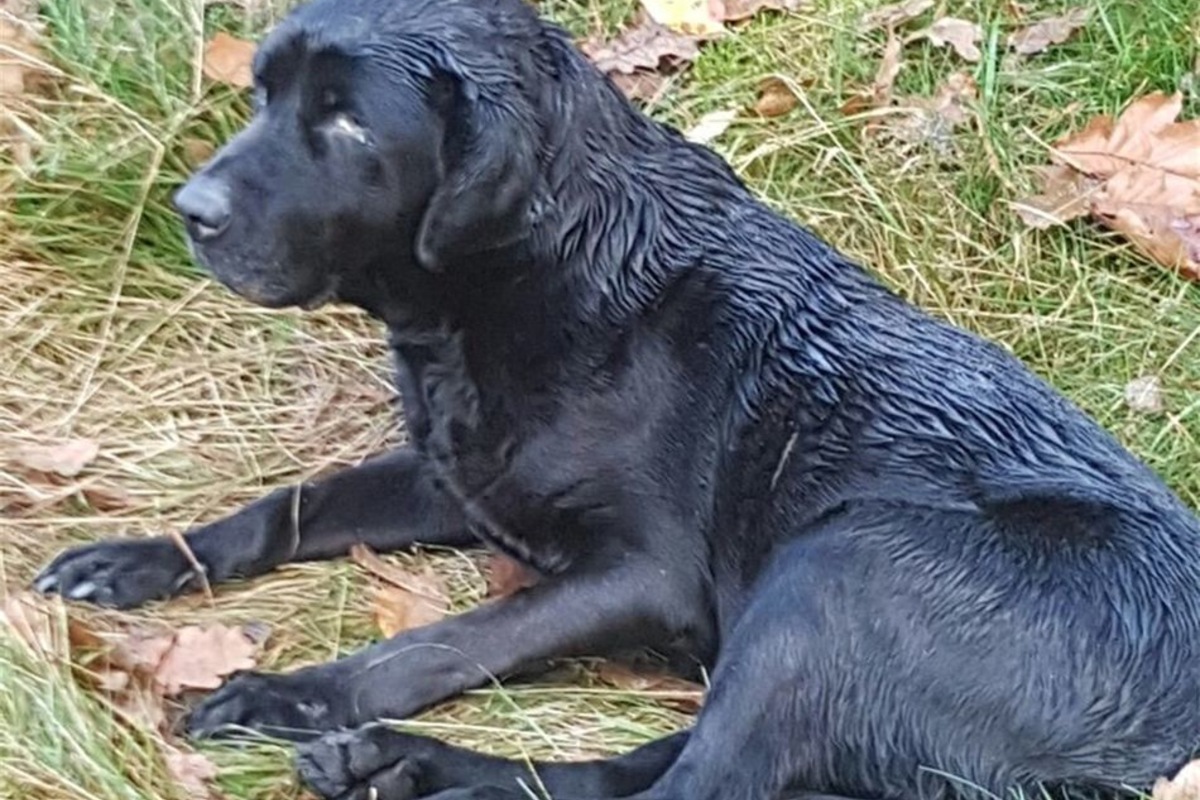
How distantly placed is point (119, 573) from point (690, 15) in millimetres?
2226

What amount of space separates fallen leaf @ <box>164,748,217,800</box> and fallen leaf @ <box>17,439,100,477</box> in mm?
893

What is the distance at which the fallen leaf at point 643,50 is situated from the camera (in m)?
4.83

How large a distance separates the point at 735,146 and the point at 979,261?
636 millimetres

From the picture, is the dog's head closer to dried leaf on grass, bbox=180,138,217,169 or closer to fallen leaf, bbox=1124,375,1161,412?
dried leaf on grass, bbox=180,138,217,169

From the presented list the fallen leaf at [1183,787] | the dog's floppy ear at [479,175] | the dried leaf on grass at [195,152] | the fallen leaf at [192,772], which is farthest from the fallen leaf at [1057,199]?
the fallen leaf at [192,772]

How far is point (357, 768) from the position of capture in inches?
119

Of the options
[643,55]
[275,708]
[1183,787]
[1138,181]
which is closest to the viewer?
[1183,787]

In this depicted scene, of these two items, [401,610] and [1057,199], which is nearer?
[401,610]

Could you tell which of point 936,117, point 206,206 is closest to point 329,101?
point 206,206

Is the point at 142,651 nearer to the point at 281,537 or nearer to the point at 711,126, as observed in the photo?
the point at 281,537

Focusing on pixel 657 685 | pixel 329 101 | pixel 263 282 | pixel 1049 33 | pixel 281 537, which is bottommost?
pixel 657 685

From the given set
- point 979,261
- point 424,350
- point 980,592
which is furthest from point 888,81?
point 980,592

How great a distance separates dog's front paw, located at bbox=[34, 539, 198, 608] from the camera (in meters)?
3.45

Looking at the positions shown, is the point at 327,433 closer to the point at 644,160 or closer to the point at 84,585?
the point at 84,585
